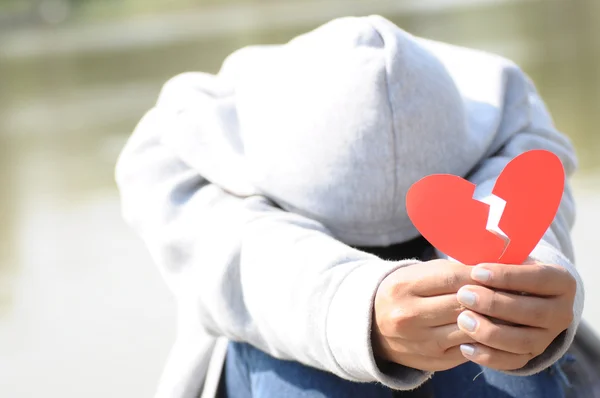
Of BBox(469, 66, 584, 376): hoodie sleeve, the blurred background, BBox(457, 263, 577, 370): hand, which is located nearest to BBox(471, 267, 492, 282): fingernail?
BBox(457, 263, 577, 370): hand

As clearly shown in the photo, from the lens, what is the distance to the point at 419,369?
61 cm

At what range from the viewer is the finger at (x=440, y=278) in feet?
1.79

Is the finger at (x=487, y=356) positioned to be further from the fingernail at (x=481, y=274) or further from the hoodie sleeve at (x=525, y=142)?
the hoodie sleeve at (x=525, y=142)

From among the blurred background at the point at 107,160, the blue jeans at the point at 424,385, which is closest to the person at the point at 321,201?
the blue jeans at the point at 424,385

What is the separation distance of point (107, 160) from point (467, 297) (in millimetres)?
2433

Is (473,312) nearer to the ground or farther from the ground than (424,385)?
farther from the ground

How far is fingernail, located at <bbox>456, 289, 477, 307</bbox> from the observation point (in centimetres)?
53

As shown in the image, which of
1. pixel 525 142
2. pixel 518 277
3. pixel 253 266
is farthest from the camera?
pixel 525 142

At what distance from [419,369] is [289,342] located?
0.39ft

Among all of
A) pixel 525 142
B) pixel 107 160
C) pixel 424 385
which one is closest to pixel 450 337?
pixel 424 385

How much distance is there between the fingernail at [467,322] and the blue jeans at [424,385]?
192 millimetres

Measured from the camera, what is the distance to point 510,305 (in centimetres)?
53

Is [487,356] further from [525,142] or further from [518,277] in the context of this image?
[525,142]

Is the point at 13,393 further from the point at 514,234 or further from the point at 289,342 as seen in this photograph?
the point at 514,234
